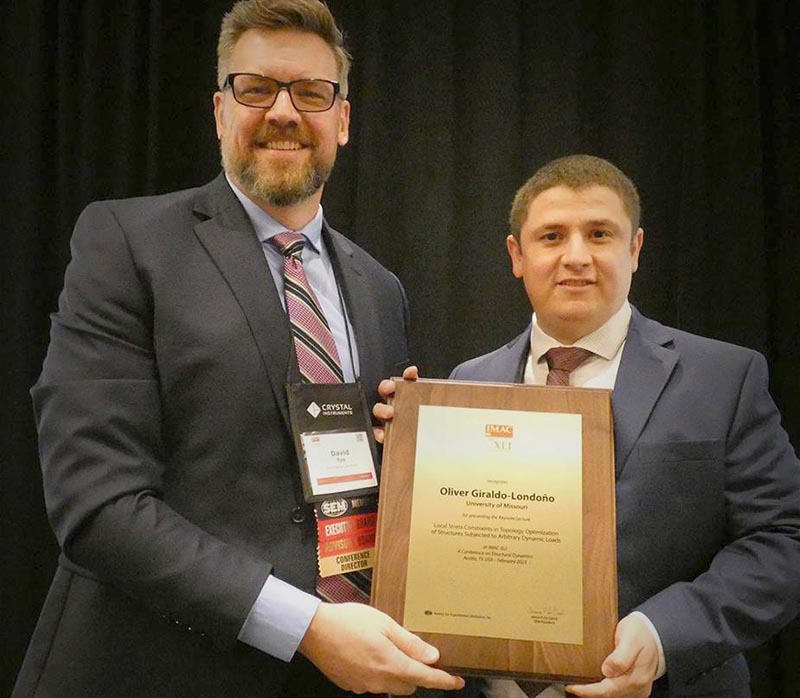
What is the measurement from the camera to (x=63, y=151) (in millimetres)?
2879

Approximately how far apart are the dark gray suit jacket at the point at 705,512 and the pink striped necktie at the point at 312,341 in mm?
534

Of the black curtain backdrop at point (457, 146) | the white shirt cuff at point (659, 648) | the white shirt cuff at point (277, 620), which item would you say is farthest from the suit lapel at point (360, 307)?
the black curtain backdrop at point (457, 146)

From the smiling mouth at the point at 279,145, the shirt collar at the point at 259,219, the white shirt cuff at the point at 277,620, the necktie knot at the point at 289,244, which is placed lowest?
the white shirt cuff at the point at 277,620

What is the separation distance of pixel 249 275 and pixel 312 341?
17cm

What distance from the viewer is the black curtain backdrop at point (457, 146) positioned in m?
2.82

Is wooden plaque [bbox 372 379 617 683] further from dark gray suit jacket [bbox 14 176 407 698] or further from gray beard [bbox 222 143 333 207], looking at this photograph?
gray beard [bbox 222 143 333 207]

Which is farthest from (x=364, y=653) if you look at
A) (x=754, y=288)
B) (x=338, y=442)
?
(x=754, y=288)

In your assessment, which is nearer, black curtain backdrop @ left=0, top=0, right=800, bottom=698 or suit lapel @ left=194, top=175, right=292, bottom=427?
suit lapel @ left=194, top=175, right=292, bottom=427

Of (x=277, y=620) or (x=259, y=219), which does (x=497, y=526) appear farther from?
(x=259, y=219)

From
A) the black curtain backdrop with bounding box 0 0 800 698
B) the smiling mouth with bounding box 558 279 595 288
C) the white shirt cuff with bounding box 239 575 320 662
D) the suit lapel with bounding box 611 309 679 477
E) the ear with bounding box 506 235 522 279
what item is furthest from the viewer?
the black curtain backdrop with bounding box 0 0 800 698

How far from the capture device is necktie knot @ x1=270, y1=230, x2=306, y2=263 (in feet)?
5.32

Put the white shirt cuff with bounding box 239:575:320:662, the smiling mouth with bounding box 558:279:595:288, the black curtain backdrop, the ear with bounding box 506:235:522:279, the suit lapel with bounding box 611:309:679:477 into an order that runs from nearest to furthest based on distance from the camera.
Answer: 1. the white shirt cuff with bounding box 239:575:320:662
2. the suit lapel with bounding box 611:309:679:477
3. the smiling mouth with bounding box 558:279:595:288
4. the ear with bounding box 506:235:522:279
5. the black curtain backdrop

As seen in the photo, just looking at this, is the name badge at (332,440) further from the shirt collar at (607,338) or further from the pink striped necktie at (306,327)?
the shirt collar at (607,338)

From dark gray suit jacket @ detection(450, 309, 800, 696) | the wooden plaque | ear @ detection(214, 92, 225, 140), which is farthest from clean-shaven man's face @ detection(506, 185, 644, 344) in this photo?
ear @ detection(214, 92, 225, 140)
